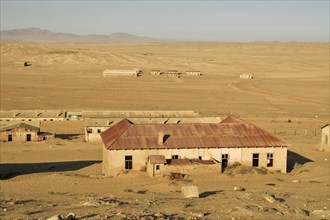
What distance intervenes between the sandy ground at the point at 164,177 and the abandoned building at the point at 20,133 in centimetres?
120

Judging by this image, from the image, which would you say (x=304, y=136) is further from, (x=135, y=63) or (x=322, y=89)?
(x=135, y=63)

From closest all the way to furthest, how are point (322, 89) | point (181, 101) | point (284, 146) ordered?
1. point (284, 146)
2. point (181, 101)
3. point (322, 89)

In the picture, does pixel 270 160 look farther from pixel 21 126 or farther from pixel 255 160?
pixel 21 126

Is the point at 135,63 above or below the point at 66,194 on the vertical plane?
above

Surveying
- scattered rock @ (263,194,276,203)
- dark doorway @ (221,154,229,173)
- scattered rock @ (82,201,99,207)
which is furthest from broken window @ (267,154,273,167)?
scattered rock @ (82,201,99,207)

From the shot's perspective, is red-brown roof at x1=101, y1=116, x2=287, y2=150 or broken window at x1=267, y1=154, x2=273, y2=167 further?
broken window at x1=267, y1=154, x2=273, y2=167

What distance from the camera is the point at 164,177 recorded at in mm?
29125

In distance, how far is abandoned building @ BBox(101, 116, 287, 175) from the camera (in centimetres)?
3023

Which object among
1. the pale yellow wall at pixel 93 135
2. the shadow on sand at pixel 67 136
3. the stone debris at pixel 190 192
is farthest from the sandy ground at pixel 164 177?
the pale yellow wall at pixel 93 135

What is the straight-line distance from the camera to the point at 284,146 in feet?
106

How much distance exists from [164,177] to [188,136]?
383cm

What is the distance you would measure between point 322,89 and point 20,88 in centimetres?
4574

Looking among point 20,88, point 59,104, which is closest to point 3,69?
point 20,88

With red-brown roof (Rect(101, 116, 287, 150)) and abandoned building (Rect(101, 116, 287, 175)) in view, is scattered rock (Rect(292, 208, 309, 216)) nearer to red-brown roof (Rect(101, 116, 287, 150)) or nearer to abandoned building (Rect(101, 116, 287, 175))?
abandoned building (Rect(101, 116, 287, 175))
